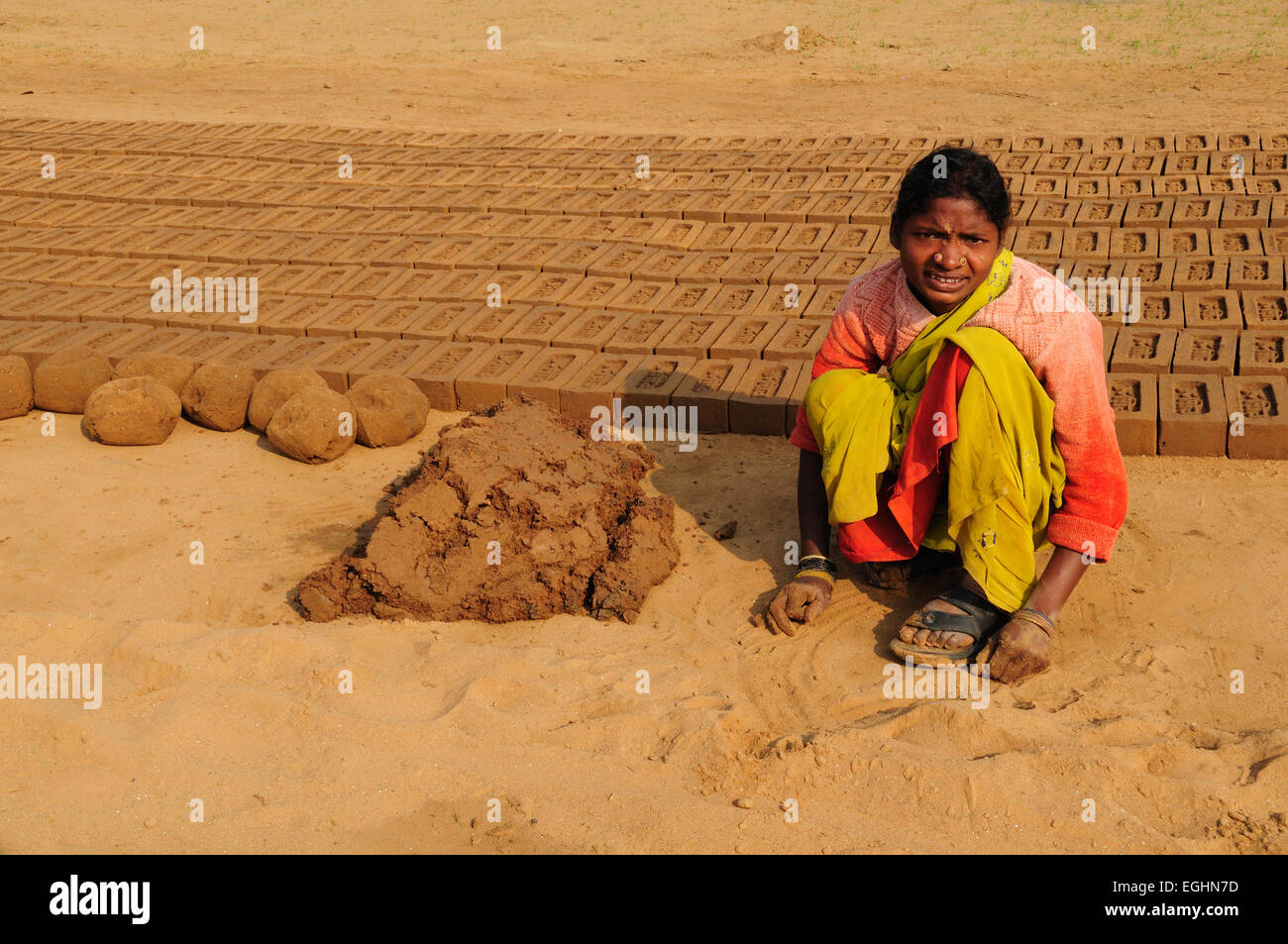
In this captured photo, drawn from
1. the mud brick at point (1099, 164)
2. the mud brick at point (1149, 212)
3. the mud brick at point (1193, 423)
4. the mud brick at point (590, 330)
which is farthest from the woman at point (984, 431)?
the mud brick at point (1099, 164)

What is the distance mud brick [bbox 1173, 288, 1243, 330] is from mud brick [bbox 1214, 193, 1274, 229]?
813 millimetres

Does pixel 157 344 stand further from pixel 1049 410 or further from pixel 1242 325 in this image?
pixel 1242 325

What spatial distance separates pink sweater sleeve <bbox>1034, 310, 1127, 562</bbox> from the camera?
291cm

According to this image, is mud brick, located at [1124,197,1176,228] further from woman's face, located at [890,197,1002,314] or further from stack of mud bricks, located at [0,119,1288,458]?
woman's face, located at [890,197,1002,314]

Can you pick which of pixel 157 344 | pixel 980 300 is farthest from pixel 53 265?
pixel 980 300

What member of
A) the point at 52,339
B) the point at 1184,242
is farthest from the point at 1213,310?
the point at 52,339

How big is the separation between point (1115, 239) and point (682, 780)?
4090mm

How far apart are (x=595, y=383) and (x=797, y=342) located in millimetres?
837

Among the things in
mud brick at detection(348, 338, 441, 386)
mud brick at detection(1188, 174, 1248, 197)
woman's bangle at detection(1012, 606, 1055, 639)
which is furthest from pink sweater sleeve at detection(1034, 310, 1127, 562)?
mud brick at detection(1188, 174, 1248, 197)

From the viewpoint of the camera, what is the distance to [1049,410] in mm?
2902

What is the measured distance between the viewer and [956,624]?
2.96m

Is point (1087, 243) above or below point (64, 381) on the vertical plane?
above

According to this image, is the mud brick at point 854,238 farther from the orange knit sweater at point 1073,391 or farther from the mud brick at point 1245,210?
the orange knit sweater at point 1073,391

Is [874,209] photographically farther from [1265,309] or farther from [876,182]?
[1265,309]
